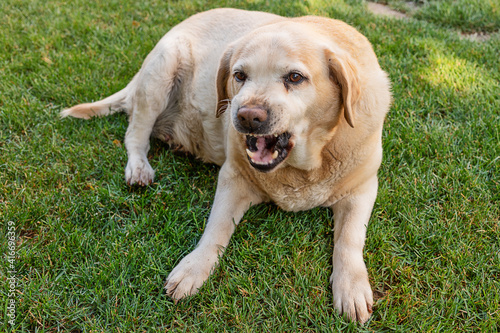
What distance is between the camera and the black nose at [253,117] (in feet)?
7.29

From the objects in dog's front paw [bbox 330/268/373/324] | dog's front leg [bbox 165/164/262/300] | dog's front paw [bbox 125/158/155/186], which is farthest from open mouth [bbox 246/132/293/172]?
dog's front paw [bbox 125/158/155/186]

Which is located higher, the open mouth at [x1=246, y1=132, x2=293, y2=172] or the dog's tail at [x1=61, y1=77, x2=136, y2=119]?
the open mouth at [x1=246, y1=132, x2=293, y2=172]

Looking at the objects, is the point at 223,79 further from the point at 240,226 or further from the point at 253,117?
the point at 240,226

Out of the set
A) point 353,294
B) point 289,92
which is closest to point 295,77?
point 289,92

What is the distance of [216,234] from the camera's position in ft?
8.68

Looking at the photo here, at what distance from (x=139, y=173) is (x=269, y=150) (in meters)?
1.14

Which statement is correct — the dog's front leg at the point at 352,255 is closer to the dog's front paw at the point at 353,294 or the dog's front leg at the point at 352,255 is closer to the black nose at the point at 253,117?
the dog's front paw at the point at 353,294

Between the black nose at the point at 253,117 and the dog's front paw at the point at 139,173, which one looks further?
the dog's front paw at the point at 139,173

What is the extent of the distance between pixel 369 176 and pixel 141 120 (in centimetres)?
186

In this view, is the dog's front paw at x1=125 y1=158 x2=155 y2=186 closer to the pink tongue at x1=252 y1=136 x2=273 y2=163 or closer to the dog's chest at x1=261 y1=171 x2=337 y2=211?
the dog's chest at x1=261 y1=171 x2=337 y2=211

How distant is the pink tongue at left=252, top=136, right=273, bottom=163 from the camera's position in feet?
8.16

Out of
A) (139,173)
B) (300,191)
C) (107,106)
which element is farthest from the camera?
(107,106)

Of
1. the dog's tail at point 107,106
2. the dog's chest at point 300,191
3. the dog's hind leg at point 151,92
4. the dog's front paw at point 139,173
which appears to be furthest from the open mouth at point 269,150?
the dog's tail at point 107,106

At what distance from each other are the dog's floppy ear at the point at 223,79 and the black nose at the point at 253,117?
576mm
